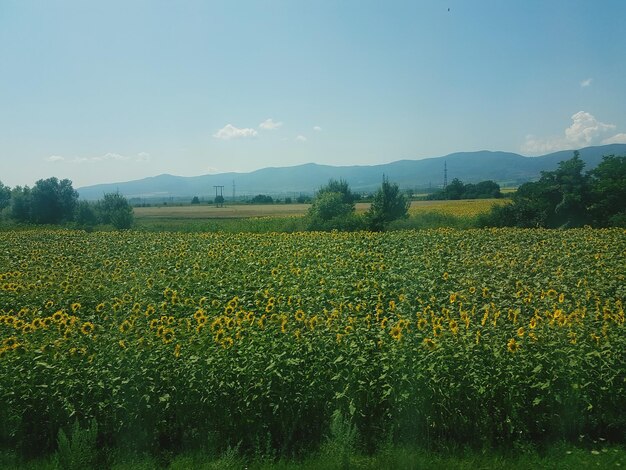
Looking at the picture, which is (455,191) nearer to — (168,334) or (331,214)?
(331,214)

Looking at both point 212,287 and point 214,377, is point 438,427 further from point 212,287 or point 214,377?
point 212,287

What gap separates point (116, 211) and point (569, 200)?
101 ft

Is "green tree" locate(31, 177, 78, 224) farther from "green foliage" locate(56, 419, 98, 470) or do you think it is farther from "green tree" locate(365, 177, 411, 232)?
"green foliage" locate(56, 419, 98, 470)

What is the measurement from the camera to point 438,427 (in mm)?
5457

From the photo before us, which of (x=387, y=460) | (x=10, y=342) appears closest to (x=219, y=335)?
(x=387, y=460)

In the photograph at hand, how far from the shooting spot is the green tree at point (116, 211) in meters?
38.7

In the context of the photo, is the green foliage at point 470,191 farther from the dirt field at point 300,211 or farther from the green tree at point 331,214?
the green tree at point 331,214

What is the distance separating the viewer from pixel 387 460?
16.6ft

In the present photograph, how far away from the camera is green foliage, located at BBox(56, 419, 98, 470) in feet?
16.1

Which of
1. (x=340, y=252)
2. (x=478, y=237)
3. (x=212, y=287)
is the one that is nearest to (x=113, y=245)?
Result: (x=340, y=252)

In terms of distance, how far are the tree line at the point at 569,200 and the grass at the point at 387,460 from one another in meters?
26.7

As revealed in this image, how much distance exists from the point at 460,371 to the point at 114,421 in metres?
3.50

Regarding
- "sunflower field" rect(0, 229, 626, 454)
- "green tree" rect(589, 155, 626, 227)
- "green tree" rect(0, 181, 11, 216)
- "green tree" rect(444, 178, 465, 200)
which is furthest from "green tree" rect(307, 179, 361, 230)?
"green tree" rect(0, 181, 11, 216)

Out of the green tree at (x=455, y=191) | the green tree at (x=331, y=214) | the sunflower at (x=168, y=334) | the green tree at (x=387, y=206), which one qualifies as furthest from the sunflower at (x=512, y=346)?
the green tree at (x=455, y=191)
